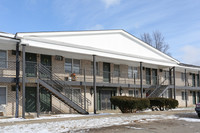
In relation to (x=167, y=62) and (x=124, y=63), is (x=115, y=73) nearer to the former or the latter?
(x=124, y=63)

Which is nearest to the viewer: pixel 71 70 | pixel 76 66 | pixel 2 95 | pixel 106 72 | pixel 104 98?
pixel 2 95

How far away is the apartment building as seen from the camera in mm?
16938

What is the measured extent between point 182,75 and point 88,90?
1676 centimetres

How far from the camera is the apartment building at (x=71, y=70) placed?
55.6ft

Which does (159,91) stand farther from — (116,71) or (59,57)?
(59,57)

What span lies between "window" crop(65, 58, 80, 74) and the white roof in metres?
2.17

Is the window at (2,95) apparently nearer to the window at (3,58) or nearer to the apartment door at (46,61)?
the window at (3,58)

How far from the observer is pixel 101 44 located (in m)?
21.6

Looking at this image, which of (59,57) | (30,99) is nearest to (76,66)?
(59,57)

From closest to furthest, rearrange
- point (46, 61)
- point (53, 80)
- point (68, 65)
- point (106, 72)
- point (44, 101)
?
1. point (53, 80)
2. point (44, 101)
3. point (46, 61)
4. point (68, 65)
5. point (106, 72)

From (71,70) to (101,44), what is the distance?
3340 millimetres

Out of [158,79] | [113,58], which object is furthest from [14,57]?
[158,79]

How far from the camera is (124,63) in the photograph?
83.5 ft

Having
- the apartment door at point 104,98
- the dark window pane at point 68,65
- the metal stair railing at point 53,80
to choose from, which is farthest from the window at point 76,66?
the apartment door at point 104,98
